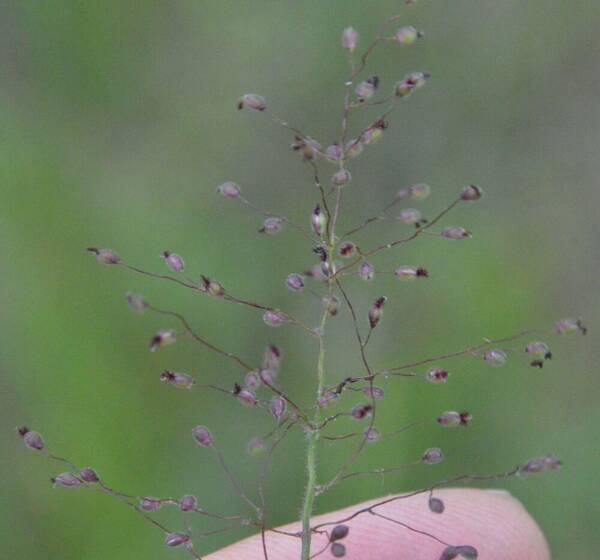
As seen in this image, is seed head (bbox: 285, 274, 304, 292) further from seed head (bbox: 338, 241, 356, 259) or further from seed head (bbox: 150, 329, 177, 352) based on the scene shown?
seed head (bbox: 150, 329, 177, 352)

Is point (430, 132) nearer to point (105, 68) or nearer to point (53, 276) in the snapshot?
point (105, 68)

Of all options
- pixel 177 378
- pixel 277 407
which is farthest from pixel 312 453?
pixel 177 378

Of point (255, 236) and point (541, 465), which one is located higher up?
point (255, 236)

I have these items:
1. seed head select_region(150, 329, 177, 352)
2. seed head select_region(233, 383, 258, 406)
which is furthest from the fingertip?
seed head select_region(150, 329, 177, 352)

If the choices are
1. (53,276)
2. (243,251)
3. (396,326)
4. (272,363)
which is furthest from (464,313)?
(272,363)

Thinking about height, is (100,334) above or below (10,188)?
below

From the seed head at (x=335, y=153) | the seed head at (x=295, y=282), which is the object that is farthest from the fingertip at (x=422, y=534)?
the seed head at (x=335, y=153)

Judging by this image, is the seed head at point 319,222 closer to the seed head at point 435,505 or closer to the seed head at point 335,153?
the seed head at point 335,153

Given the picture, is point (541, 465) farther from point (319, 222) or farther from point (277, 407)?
point (319, 222)
